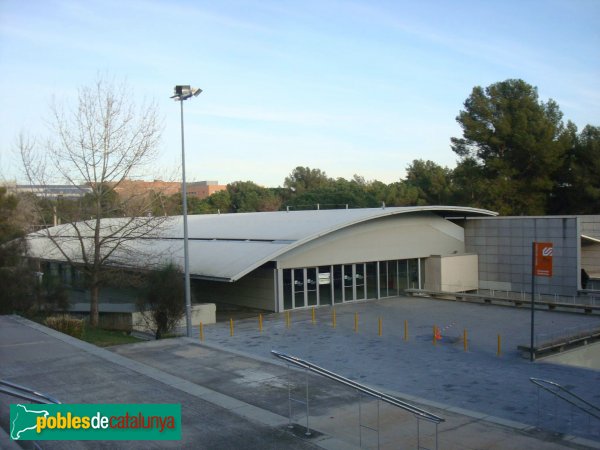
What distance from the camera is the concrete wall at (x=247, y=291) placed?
93.8 ft

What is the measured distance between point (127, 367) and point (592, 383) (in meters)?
12.5

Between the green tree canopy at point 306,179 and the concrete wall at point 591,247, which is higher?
the green tree canopy at point 306,179

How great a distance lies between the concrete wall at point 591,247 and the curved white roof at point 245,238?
22.7 ft

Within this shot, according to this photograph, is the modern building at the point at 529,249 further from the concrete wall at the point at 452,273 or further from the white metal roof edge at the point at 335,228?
the white metal roof edge at the point at 335,228

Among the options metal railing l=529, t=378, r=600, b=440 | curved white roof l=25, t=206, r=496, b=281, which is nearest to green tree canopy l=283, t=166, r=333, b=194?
curved white roof l=25, t=206, r=496, b=281

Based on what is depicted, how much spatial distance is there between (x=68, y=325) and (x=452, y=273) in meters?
23.3

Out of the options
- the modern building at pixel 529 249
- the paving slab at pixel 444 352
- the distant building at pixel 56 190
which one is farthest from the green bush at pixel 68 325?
the modern building at pixel 529 249

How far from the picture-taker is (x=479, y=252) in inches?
1465

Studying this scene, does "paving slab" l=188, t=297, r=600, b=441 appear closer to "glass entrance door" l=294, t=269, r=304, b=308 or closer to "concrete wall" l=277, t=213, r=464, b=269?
"glass entrance door" l=294, t=269, r=304, b=308

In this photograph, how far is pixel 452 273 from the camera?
117 ft

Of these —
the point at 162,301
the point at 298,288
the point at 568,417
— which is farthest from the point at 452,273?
the point at 568,417

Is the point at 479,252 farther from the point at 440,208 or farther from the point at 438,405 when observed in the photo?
the point at 438,405

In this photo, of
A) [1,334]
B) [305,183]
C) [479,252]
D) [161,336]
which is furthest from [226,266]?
[305,183]

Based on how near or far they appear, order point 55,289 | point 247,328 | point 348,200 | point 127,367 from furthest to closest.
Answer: point 348,200
point 55,289
point 247,328
point 127,367
